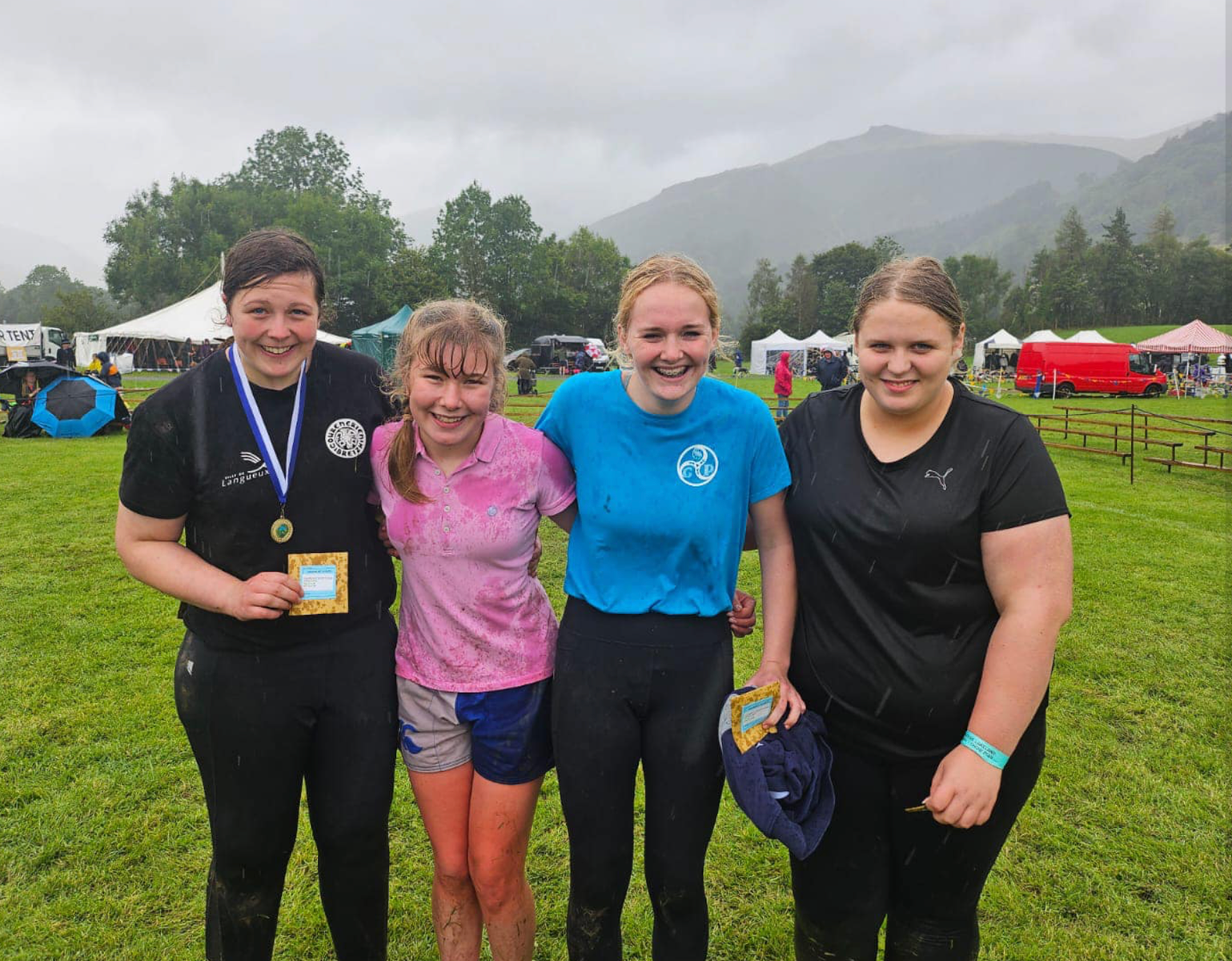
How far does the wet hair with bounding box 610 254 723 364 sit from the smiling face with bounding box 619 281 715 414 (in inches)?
0.8

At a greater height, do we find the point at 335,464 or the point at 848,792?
the point at 335,464

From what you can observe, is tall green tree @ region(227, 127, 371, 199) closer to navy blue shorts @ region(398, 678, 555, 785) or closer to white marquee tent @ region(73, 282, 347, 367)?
white marquee tent @ region(73, 282, 347, 367)

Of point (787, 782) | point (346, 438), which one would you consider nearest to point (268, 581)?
point (346, 438)

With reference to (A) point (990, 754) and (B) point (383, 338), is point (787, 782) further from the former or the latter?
(B) point (383, 338)

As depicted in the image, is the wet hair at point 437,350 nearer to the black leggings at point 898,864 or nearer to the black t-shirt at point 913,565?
the black t-shirt at point 913,565

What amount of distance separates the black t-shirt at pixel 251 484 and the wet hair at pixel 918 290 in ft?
4.72

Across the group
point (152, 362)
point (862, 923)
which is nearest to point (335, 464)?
point (862, 923)

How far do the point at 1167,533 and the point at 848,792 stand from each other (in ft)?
30.2

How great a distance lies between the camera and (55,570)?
709 cm

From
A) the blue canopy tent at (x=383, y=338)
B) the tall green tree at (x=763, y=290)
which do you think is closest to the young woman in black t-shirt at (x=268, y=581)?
the blue canopy tent at (x=383, y=338)

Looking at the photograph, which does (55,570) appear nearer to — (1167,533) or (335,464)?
(335,464)

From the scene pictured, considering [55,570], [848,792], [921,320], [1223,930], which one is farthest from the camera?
[55,570]

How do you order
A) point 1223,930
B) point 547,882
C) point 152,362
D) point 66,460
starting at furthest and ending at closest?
point 152,362, point 66,460, point 547,882, point 1223,930

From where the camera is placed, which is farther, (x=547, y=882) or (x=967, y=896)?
(x=547, y=882)
